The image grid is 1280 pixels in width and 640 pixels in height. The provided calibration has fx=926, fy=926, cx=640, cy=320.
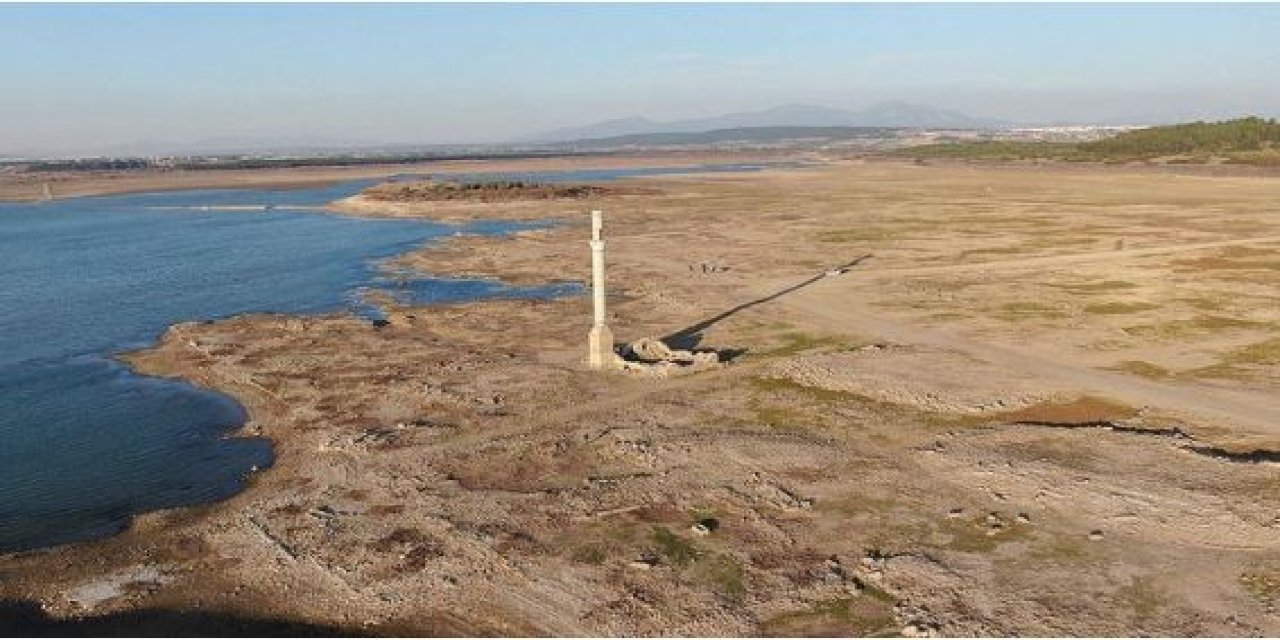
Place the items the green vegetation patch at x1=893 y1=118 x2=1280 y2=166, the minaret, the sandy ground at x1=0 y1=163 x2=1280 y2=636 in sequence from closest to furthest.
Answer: the sandy ground at x1=0 y1=163 x2=1280 y2=636, the minaret, the green vegetation patch at x1=893 y1=118 x2=1280 y2=166

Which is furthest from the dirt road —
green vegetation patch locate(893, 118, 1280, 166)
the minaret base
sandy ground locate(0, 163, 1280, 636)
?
green vegetation patch locate(893, 118, 1280, 166)

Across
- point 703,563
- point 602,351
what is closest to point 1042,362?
point 602,351

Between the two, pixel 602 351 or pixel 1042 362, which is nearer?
pixel 1042 362

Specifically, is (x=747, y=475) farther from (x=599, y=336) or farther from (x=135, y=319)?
(x=135, y=319)

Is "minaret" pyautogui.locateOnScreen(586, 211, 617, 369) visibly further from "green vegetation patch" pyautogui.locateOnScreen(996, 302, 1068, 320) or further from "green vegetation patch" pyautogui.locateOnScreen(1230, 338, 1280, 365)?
"green vegetation patch" pyautogui.locateOnScreen(1230, 338, 1280, 365)

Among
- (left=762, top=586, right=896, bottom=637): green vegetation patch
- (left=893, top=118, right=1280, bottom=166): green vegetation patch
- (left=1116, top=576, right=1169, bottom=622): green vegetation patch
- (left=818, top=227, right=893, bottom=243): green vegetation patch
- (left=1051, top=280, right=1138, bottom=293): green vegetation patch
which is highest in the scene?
(left=893, top=118, right=1280, bottom=166): green vegetation patch

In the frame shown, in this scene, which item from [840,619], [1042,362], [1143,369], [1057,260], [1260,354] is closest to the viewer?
[840,619]
